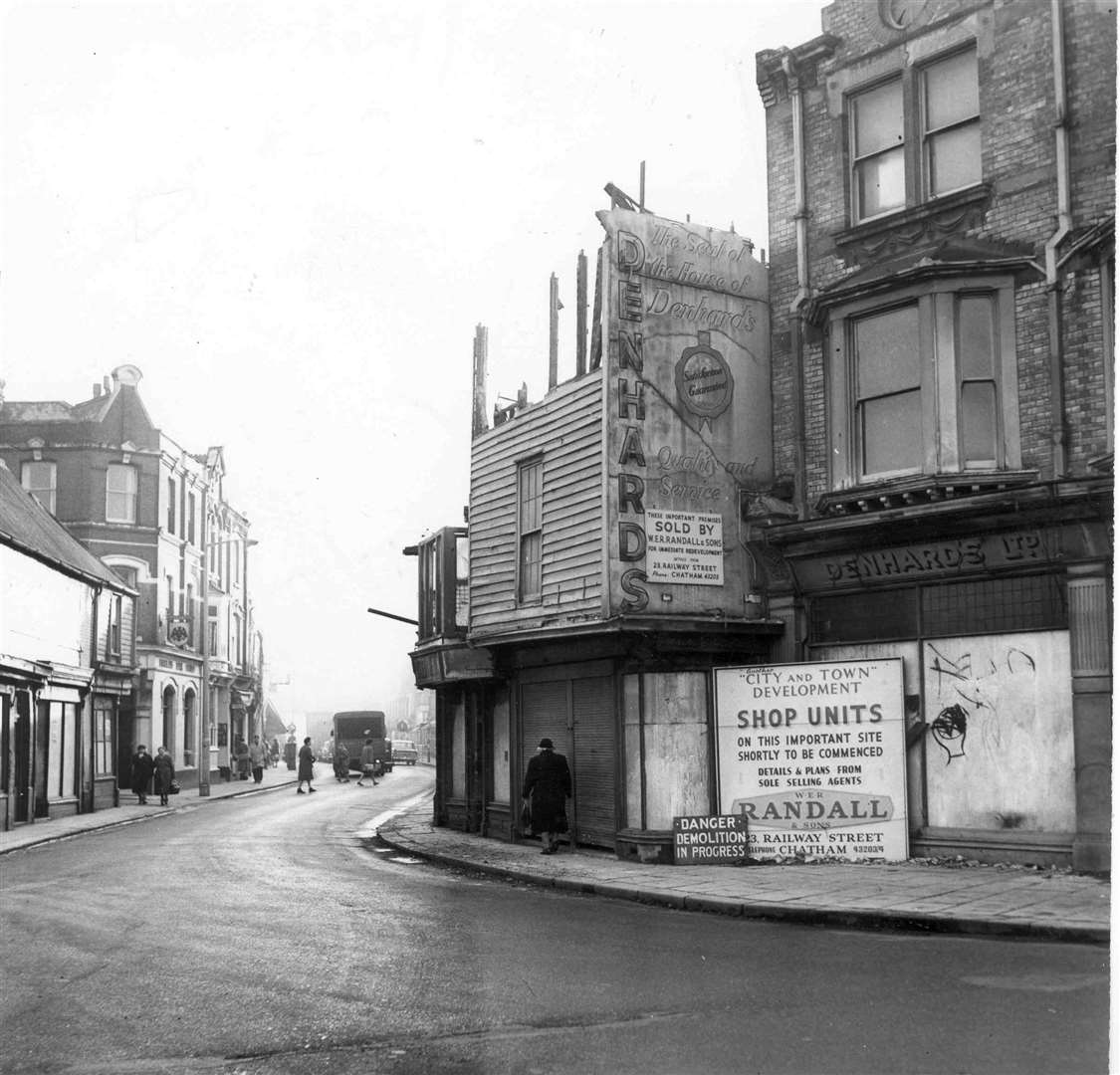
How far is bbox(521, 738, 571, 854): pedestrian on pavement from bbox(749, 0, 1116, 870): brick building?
379 centimetres

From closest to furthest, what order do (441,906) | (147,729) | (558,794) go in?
(441,906) < (558,794) < (147,729)

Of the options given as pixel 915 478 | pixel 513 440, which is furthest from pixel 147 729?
pixel 915 478

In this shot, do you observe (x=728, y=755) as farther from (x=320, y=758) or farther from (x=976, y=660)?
(x=320, y=758)

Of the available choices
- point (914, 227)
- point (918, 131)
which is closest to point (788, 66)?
point (918, 131)

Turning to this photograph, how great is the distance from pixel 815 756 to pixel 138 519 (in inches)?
1441

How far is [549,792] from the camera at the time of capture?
1867 centimetres

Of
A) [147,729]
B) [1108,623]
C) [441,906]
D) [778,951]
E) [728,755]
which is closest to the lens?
[778,951]

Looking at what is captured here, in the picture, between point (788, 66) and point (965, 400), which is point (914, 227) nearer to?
point (965, 400)

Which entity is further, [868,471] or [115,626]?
[115,626]

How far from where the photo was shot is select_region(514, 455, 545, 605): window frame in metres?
20.4

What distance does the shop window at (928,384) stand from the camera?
50.1 feet

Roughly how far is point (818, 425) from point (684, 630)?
330 centimetres

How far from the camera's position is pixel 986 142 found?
15.7 metres

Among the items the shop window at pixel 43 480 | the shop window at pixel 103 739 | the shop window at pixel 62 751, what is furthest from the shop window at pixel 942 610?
the shop window at pixel 43 480
